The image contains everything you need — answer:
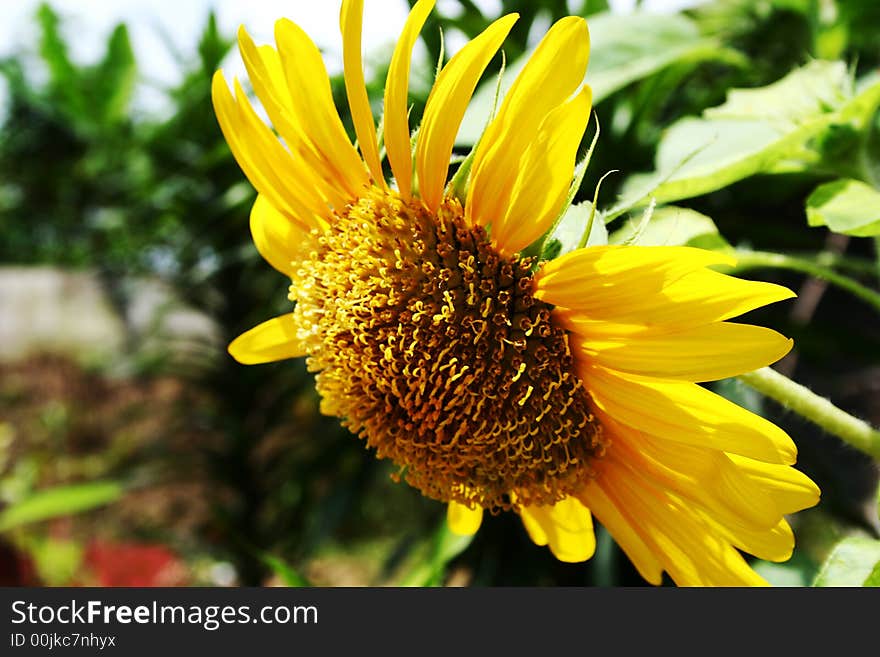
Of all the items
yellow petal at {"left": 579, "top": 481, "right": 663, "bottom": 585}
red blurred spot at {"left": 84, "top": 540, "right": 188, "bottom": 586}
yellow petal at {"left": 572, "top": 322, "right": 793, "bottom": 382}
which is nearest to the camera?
yellow petal at {"left": 572, "top": 322, "right": 793, "bottom": 382}

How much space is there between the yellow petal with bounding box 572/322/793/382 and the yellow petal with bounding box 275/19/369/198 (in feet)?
0.53

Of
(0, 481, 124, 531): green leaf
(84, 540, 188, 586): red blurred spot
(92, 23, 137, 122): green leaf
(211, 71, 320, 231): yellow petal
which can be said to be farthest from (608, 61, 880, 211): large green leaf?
(84, 540, 188, 586): red blurred spot

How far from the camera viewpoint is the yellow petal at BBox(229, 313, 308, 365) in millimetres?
453

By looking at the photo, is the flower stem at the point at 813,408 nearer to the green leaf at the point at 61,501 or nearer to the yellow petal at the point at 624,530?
the yellow petal at the point at 624,530

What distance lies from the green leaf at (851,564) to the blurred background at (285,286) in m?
0.11

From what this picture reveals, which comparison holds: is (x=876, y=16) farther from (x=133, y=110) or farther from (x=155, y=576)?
(x=155, y=576)

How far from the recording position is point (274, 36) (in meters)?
0.36

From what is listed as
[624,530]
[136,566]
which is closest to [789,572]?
[624,530]

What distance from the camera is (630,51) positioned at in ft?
1.67

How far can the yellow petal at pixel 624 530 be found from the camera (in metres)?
0.39

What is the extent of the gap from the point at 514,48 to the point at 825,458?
1.63ft

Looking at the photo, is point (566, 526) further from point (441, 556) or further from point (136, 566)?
point (136, 566)

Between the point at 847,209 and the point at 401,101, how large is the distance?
0.21m

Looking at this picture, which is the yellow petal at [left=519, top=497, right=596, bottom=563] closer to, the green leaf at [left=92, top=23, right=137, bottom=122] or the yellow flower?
the yellow flower
